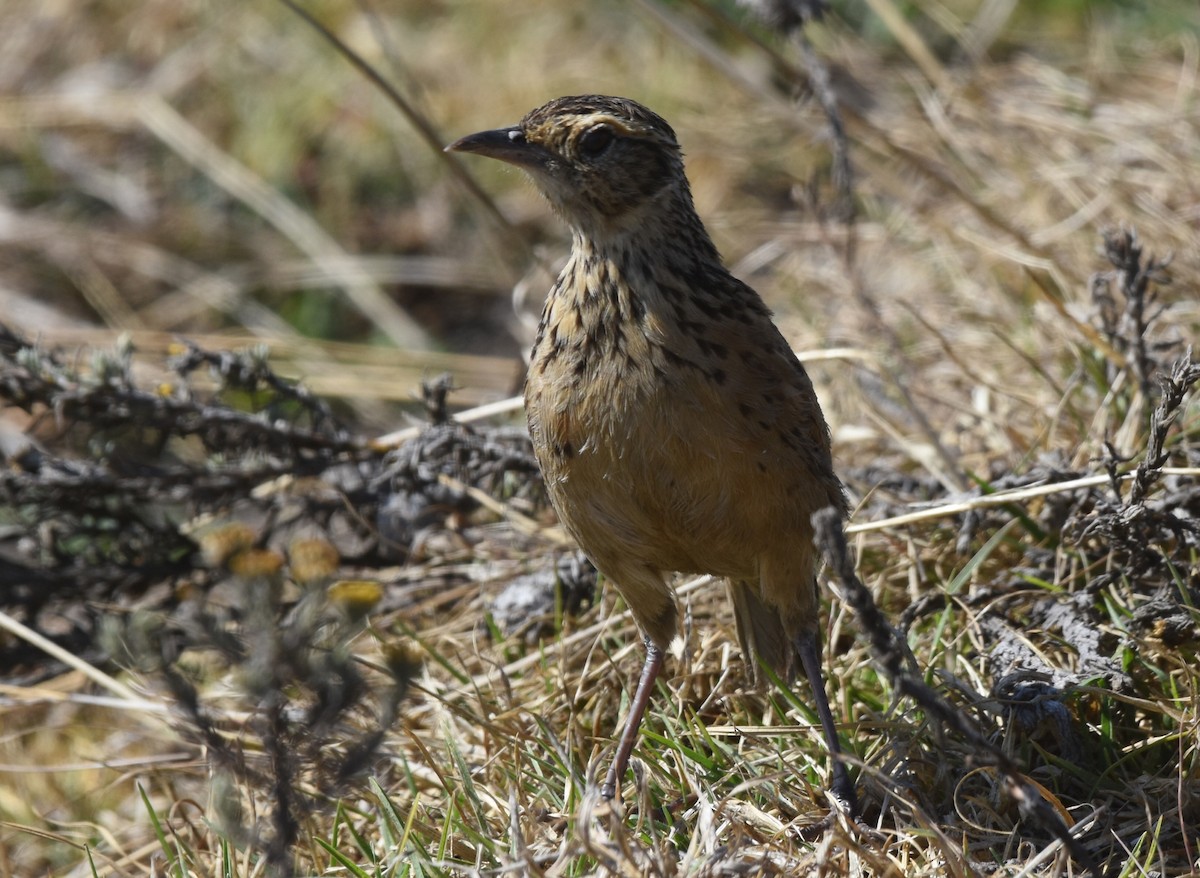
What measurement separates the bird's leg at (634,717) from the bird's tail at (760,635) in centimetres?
24

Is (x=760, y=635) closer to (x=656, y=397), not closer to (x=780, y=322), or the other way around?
(x=656, y=397)

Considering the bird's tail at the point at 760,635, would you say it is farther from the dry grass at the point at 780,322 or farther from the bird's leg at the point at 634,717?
the bird's leg at the point at 634,717

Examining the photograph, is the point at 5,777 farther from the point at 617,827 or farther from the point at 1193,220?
the point at 1193,220

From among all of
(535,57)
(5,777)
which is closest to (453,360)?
(535,57)

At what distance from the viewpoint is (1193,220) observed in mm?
5391

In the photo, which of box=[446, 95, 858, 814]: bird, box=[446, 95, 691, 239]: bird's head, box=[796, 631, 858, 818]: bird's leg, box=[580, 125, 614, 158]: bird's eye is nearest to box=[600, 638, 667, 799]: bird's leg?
box=[446, 95, 858, 814]: bird

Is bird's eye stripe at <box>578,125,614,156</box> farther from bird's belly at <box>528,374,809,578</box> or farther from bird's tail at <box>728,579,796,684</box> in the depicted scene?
bird's tail at <box>728,579,796,684</box>

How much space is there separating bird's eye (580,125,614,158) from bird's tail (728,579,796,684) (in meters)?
1.15

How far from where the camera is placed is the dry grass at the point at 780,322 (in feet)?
11.1

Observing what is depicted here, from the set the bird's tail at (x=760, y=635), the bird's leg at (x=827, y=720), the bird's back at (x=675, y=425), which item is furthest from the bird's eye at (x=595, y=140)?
the bird's leg at (x=827, y=720)

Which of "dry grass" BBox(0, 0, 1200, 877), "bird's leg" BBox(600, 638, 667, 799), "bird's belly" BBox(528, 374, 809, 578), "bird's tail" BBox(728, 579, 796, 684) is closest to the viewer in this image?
"bird's belly" BBox(528, 374, 809, 578)

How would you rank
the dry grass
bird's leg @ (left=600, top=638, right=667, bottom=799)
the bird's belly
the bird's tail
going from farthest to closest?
the bird's tail
bird's leg @ (left=600, top=638, right=667, bottom=799)
the dry grass
the bird's belly

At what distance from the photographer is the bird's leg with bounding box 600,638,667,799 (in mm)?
3486

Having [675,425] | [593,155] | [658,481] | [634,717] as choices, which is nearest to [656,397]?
[675,425]
